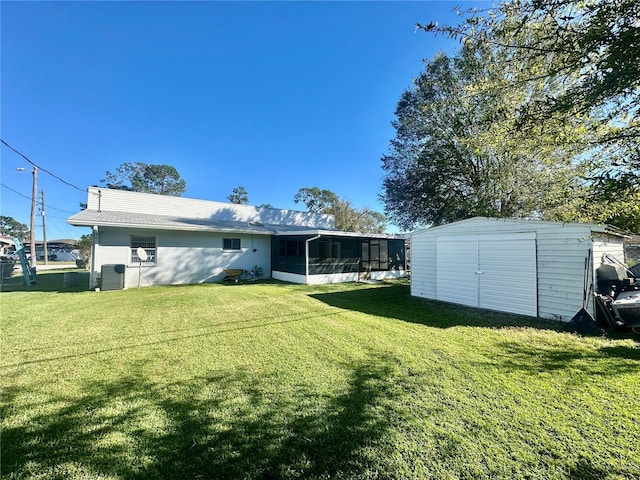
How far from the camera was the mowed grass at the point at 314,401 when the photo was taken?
203cm

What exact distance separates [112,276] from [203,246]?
12.3 ft

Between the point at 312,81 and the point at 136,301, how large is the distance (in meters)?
12.8

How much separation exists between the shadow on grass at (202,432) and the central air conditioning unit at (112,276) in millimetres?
8803

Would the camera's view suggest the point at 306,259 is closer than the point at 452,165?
No

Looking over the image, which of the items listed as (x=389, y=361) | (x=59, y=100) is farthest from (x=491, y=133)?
(x=59, y=100)

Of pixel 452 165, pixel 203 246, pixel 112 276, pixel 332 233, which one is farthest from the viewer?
pixel 203 246

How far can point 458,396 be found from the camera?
298cm

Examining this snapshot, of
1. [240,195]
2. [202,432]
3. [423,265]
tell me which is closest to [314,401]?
[202,432]

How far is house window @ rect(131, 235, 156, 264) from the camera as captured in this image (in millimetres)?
11312

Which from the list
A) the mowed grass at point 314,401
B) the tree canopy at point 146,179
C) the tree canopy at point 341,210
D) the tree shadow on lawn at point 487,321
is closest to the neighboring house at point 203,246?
the tree shadow on lawn at point 487,321

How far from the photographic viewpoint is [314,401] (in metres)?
2.88

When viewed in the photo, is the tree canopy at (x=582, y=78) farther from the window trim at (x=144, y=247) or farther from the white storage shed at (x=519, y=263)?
the window trim at (x=144, y=247)

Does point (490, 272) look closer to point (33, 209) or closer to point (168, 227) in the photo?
point (168, 227)

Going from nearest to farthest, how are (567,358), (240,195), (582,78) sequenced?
(582,78) → (567,358) → (240,195)
